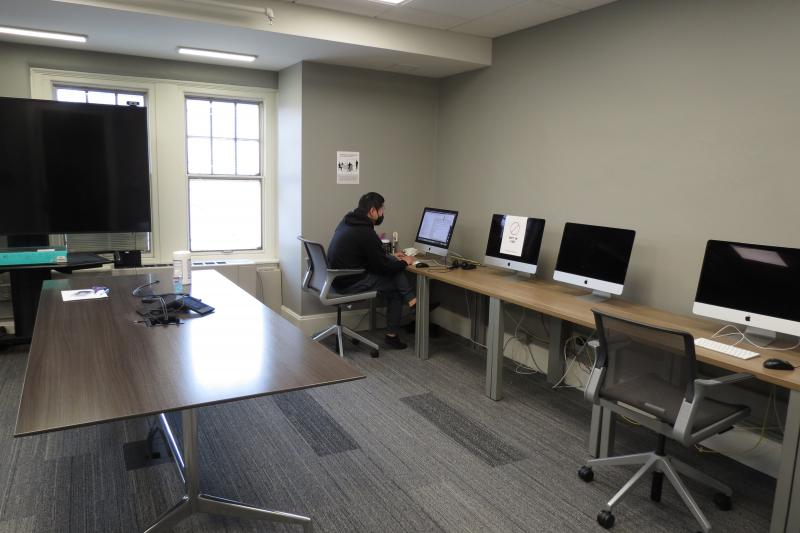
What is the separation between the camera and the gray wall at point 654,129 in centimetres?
288

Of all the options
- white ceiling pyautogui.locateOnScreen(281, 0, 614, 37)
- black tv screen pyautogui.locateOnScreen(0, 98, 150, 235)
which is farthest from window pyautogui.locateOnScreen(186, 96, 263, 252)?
white ceiling pyautogui.locateOnScreen(281, 0, 614, 37)

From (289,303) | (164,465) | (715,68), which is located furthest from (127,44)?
(715,68)

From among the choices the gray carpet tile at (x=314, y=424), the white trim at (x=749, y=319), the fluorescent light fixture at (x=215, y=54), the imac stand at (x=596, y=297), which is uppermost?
the fluorescent light fixture at (x=215, y=54)

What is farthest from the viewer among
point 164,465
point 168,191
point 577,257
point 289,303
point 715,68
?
point 289,303

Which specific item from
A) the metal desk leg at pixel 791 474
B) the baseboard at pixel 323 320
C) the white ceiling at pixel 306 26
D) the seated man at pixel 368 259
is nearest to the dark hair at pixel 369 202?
the seated man at pixel 368 259

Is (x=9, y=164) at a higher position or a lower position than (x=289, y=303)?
higher

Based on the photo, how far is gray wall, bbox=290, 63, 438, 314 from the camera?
4902mm

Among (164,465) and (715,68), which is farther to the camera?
(715,68)

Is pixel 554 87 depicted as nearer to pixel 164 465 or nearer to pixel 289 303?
pixel 289 303

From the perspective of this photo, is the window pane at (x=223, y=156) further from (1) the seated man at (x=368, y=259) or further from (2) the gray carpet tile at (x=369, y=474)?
(2) the gray carpet tile at (x=369, y=474)

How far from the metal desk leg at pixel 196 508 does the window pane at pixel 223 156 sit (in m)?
3.57

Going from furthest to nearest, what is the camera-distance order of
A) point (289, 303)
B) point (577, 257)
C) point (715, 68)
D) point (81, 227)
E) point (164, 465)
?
point (289, 303), point (81, 227), point (577, 257), point (715, 68), point (164, 465)

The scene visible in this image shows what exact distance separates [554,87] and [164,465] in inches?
140

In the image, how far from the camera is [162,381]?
1.92 metres
